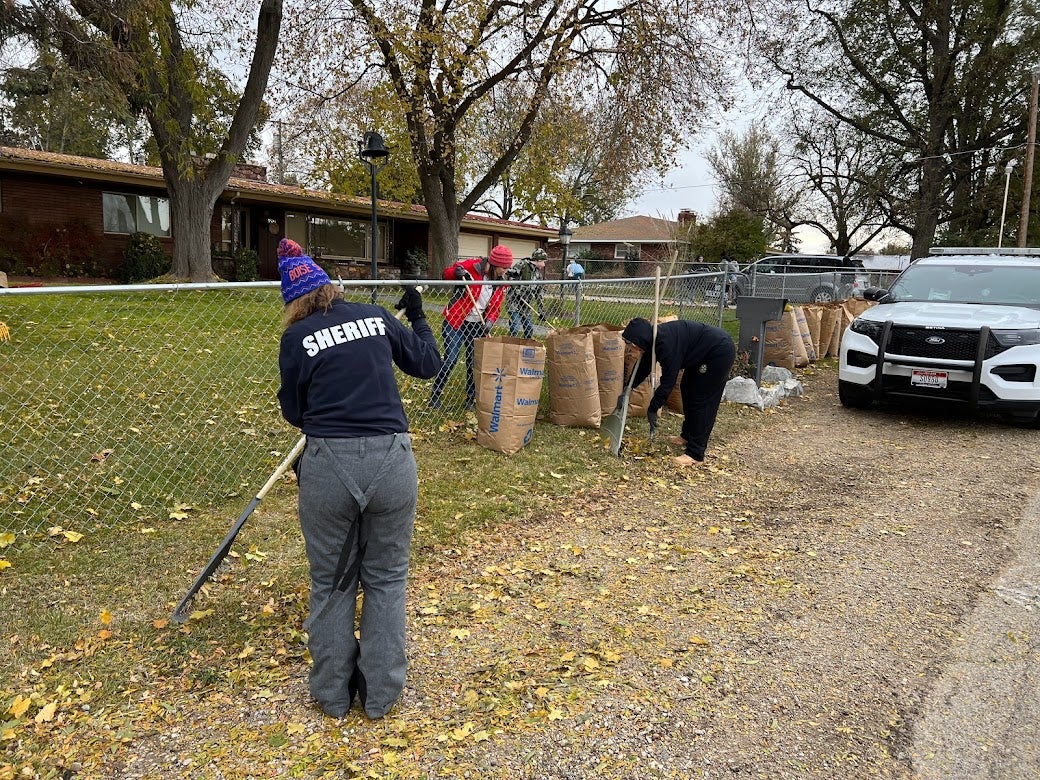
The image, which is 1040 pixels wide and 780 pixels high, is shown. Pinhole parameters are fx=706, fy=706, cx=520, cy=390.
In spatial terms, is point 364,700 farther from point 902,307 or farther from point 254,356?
point 902,307

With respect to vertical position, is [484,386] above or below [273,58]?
below

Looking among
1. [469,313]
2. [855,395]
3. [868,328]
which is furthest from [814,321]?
[469,313]

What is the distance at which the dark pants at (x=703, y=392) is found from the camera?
5.66m

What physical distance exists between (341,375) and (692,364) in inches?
150

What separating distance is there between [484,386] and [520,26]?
34.8 feet

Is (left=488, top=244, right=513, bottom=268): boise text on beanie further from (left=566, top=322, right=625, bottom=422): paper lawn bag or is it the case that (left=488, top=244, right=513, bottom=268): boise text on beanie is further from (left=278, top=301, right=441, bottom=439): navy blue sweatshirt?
(left=278, top=301, right=441, bottom=439): navy blue sweatshirt

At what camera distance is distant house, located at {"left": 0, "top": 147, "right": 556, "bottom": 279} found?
16.2 meters

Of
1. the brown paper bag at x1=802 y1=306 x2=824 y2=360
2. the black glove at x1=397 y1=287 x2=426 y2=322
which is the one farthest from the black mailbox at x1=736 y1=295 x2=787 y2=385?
the black glove at x1=397 y1=287 x2=426 y2=322

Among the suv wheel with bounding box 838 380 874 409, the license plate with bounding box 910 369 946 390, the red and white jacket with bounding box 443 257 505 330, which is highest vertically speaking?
the red and white jacket with bounding box 443 257 505 330

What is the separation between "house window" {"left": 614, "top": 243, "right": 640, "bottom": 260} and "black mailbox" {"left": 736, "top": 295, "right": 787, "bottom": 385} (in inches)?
1323

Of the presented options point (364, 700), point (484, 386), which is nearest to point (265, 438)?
point (484, 386)

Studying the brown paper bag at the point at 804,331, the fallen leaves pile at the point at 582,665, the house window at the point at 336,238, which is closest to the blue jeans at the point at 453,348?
the fallen leaves pile at the point at 582,665

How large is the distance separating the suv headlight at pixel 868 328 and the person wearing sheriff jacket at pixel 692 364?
99.2 inches

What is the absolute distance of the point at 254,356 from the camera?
758 cm
